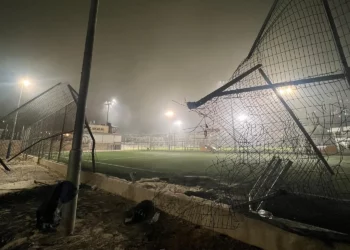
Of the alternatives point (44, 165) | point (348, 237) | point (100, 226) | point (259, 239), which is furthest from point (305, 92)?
point (44, 165)

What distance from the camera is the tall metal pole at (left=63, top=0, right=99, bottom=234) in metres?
3.40

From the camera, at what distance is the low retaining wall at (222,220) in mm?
2428

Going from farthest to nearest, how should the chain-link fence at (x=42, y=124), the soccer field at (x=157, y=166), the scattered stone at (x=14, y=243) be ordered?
1. the soccer field at (x=157, y=166)
2. the chain-link fence at (x=42, y=124)
3. the scattered stone at (x=14, y=243)

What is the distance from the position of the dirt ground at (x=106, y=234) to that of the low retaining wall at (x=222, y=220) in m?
0.13

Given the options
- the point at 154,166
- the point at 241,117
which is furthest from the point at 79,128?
the point at 154,166

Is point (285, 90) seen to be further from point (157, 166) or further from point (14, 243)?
point (157, 166)

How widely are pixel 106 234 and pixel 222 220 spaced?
207 centimetres

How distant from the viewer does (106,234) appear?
3346 millimetres

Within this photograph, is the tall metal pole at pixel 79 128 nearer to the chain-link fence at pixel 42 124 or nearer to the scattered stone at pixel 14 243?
the scattered stone at pixel 14 243

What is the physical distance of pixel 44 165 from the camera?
11.6m

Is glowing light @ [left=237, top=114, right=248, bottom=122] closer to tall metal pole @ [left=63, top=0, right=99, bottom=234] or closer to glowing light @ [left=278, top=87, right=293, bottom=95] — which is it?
glowing light @ [left=278, top=87, right=293, bottom=95]

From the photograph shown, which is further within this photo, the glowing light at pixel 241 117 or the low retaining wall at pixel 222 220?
the glowing light at pixel 241 117

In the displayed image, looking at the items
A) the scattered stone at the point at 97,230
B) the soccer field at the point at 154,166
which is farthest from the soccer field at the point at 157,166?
the scattered stone at the point at 97,230

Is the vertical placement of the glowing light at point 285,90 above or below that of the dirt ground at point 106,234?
above
